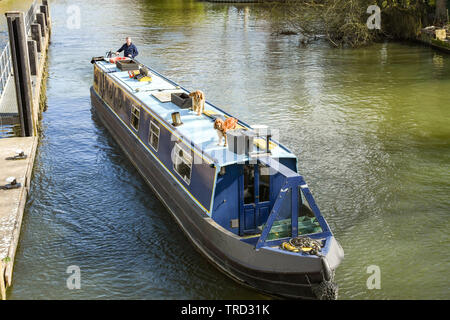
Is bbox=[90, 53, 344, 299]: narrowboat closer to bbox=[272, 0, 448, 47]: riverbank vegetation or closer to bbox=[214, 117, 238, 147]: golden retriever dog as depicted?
bbox=[214, 117, 238, 147]: golden retriever dog

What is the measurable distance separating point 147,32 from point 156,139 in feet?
88.4

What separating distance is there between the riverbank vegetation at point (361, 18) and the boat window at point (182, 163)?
23300mm

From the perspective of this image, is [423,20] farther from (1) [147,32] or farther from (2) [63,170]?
(2) [63,170]

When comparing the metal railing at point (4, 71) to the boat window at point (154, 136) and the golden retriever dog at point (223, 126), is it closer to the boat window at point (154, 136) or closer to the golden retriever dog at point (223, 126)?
the boat window at point (154, 136)

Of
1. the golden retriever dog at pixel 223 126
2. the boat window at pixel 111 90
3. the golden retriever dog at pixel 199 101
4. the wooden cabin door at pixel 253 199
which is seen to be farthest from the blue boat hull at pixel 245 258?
the boat window at pixel 111 90

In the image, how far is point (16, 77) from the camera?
1727cm

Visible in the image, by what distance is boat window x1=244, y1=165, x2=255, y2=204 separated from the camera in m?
11.3

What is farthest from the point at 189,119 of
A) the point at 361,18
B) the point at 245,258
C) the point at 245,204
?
the point at 361,18

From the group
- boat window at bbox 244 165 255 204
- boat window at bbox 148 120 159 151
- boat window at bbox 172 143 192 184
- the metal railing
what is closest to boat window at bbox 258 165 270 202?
boat window at bbox 244 165 255 204

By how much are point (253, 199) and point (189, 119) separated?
11.4 ft

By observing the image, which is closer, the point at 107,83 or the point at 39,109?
the point at 107,83

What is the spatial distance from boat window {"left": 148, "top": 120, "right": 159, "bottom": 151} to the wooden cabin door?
3.99 meters

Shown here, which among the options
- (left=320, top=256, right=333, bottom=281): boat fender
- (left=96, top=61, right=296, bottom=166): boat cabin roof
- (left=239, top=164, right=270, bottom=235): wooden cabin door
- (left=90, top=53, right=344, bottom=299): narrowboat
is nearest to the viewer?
(left=320, top=256, right=333, bottom=281): boat fender
